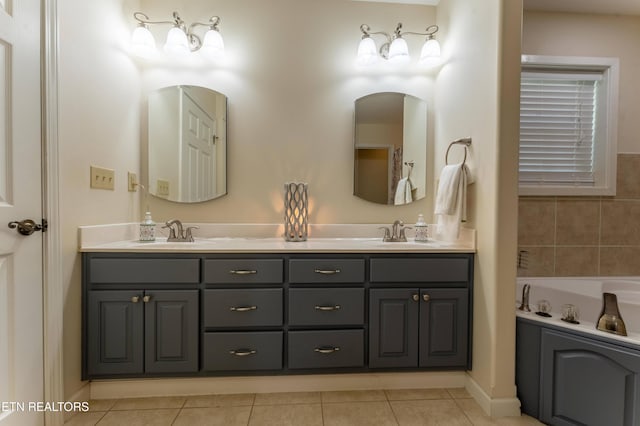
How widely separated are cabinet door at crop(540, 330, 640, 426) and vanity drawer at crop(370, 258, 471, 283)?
0.47 meters

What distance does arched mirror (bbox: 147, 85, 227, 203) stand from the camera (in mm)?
2104

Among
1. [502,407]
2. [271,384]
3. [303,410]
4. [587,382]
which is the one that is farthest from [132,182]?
[587,382]

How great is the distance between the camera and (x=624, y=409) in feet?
4.08

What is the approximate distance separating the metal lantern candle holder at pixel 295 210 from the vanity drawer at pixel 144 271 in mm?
647

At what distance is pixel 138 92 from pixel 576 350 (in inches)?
114

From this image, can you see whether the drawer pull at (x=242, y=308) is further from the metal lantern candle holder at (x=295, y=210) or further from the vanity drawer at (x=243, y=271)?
the metal lantern candle holder at (x=295, y=210)

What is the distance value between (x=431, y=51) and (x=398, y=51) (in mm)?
224

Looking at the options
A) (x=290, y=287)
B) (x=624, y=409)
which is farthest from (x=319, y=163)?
(x=624, y=409)

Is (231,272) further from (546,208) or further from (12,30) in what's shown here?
(546,208)

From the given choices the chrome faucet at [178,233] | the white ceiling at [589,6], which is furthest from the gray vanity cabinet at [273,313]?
the white ceiling at [589,6]

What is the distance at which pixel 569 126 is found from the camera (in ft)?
6.93

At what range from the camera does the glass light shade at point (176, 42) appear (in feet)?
6.45

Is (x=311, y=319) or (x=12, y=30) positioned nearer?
(x=12, y=30)

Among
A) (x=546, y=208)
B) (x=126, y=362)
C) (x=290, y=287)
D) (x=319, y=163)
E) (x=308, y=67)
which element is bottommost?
(x=126, y=362)
